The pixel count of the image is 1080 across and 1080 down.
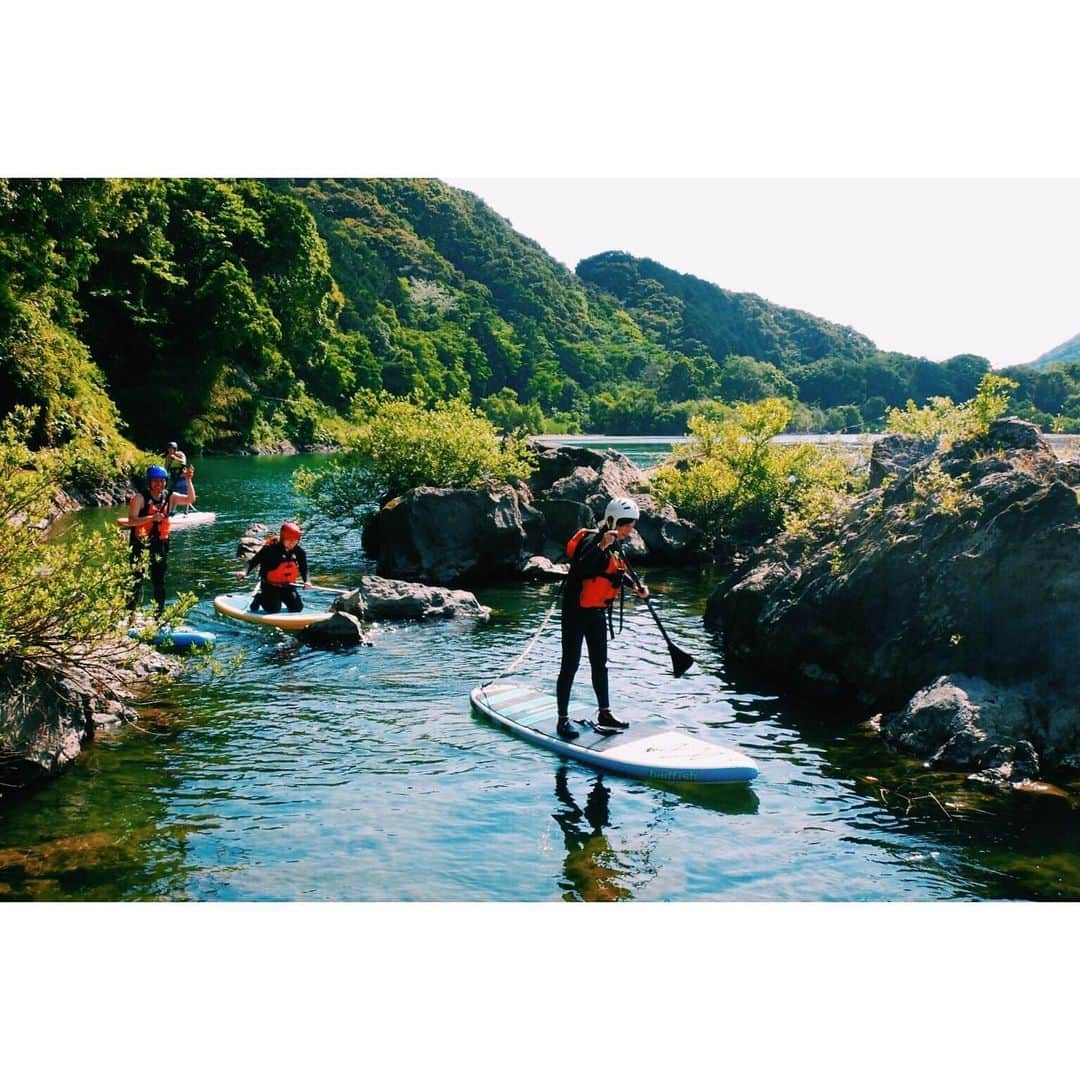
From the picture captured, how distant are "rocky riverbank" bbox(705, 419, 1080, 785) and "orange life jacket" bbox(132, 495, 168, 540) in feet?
30.8

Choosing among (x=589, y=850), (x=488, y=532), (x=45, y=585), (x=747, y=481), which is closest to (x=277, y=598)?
(x=488, y=532)

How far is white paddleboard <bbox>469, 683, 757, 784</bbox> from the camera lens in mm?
11281

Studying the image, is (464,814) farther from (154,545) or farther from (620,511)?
(154,545)

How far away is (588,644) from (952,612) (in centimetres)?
485

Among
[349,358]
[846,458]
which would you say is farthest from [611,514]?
[349,358]

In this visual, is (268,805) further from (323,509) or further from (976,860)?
(323,509)

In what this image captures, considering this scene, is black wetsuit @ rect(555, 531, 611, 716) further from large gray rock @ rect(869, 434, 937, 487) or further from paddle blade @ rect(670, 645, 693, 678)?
large gray rock @ rect(869, 434, 937, 487)

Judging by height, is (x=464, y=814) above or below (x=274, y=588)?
below

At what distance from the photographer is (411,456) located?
27.3 metres

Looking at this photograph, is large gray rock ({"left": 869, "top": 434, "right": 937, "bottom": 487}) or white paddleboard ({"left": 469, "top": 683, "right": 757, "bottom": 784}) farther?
large gray rock ({"left": 869, "top": 434, "right": 937, "bottom": 487})

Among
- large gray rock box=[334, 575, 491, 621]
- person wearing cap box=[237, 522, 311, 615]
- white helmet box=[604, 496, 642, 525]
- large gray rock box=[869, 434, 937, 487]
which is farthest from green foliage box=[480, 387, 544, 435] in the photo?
white helmet box=[604, 496, 642, 525]

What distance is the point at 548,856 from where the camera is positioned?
9.51 meters

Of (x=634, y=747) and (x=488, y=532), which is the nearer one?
(x=634, y=747)

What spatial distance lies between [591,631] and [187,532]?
2142cm
